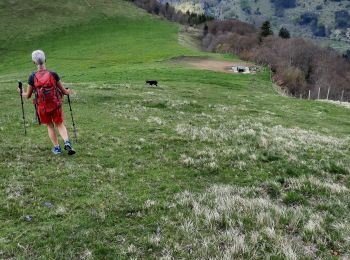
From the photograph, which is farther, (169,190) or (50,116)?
(50,116)

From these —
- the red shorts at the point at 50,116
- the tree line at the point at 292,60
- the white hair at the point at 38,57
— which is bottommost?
the tree line at the point at 292,60

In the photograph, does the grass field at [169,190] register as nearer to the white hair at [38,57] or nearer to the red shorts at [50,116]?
the red shorts at [50,116]

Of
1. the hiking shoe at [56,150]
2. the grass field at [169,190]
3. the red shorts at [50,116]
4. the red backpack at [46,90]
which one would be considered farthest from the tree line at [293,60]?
the red backpack at [46,90]

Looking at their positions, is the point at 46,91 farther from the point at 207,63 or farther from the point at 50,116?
the point at 207,63

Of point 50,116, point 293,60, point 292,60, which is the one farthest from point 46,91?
point 293,60

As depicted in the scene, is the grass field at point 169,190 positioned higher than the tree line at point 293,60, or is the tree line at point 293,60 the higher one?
the grass field at point 169,190

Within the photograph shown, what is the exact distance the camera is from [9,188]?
10375 millimetres

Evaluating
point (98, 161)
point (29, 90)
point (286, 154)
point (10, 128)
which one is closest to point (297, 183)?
point (286, 154)

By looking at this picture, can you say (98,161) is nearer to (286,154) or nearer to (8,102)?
(286,154)

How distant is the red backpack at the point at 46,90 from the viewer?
12676 mm

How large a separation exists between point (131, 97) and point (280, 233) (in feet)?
87.7

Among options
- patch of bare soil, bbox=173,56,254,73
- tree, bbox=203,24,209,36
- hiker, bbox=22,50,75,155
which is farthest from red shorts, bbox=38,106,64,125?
tree, bbox=203,24,209,36

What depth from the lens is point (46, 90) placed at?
1277 cm

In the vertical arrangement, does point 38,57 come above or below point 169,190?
above
